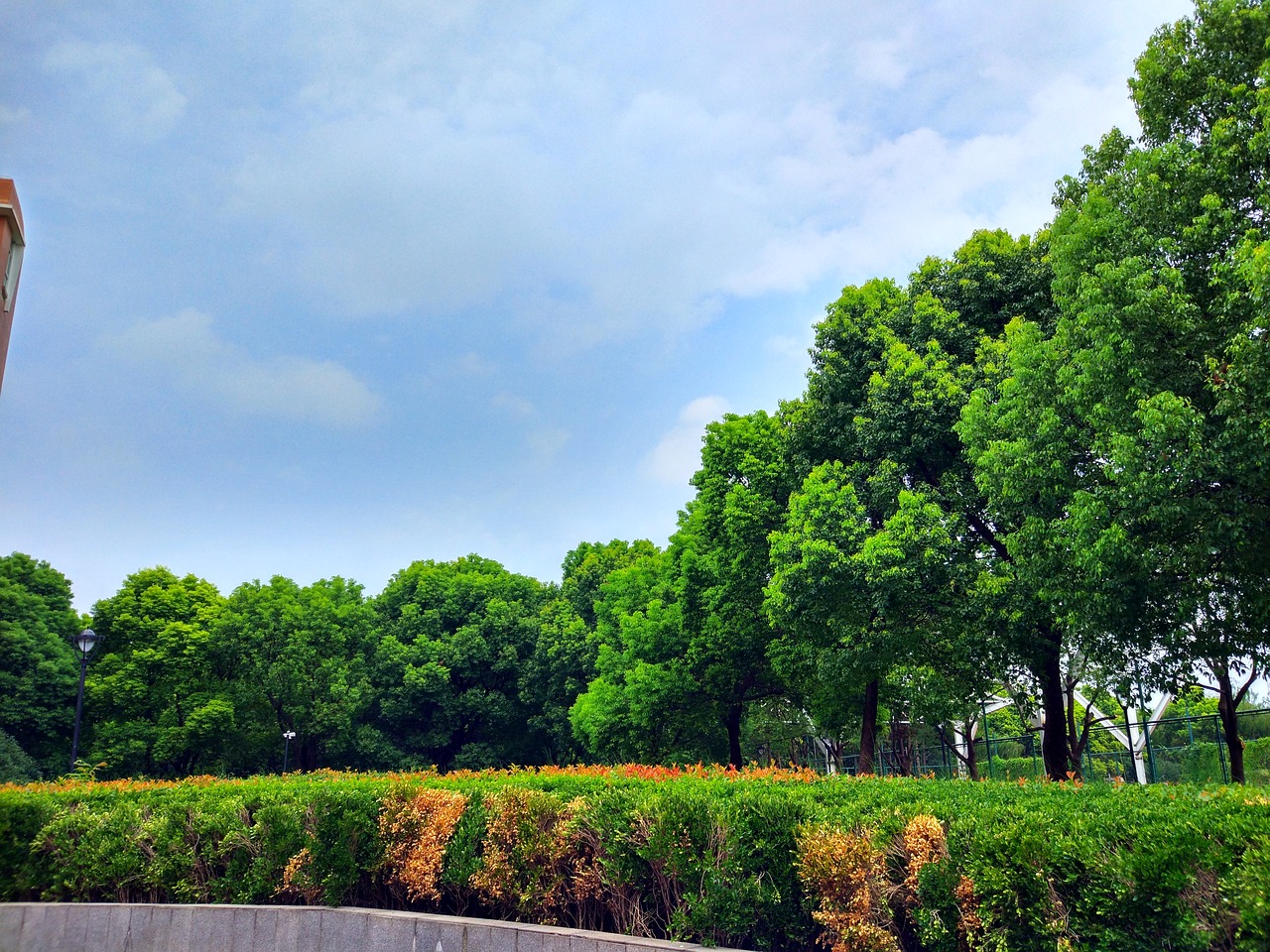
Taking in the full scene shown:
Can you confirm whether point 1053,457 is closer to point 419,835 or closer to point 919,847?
point 919,847

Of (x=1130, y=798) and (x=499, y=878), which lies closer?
(x=1130, y=798)

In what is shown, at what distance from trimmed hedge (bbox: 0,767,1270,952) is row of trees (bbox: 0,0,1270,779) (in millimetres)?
6182

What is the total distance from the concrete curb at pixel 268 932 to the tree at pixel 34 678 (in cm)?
3344

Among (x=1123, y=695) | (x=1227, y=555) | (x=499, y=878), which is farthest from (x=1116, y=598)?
(x=499, y=878)

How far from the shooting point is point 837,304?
19797 mm

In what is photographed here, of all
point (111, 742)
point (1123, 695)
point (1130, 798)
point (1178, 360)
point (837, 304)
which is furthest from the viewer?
point (111, 742)

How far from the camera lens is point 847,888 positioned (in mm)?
5547

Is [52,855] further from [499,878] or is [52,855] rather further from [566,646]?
[566,646]

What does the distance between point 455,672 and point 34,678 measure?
18133 mm

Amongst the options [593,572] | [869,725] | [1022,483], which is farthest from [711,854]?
[593,572]

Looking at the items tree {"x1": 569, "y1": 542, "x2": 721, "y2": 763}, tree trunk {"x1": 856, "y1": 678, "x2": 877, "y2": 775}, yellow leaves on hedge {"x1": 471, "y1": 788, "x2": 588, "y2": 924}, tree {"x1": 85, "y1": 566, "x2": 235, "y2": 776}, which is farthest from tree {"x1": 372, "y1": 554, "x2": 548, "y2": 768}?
yellow leaves on hedge {"x1": 471, "y1": 788, "x2": 588, "y2": 924}

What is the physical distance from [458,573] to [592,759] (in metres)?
13.2

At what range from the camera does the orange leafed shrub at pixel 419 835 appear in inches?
297

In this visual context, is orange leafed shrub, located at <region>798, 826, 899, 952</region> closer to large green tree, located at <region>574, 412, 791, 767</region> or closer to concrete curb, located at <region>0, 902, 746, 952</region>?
A: concrete curb, located at <region>0, 902, 746, 952</region>
